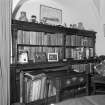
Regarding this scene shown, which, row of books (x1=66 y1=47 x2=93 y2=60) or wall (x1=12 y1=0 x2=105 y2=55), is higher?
wall (x1=12 y1=0 x2=105 y2=55)

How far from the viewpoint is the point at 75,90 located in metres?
3.10

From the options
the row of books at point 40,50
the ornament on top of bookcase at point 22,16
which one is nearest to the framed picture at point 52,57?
the row of books at point 40,50

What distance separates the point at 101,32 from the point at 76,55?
139 centimetres

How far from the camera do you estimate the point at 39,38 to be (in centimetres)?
279

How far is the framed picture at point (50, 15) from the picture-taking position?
3.07 m

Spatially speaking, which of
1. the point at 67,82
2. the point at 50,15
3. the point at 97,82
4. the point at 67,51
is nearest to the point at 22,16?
the point at 50,15

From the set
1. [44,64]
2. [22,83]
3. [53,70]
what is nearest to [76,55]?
[53,70]

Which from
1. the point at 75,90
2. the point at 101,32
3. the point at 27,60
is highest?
the point at 101,32

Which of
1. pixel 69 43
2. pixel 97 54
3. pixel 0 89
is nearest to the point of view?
pixel 0 89

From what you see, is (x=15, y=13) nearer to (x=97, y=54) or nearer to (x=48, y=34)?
(x=48, y=34)

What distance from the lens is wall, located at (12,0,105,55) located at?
2.96 m

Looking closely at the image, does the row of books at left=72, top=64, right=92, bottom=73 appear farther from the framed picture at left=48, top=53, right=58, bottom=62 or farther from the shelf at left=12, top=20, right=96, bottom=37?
the shelf at left=12, top=20, right=96, bottom=37

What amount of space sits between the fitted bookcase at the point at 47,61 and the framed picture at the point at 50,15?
12.6 inches

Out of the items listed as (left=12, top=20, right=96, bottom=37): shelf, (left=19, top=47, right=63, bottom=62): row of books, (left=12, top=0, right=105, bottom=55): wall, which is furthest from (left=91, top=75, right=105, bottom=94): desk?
(left=12, top=0, right=105, bottom=55): wall
